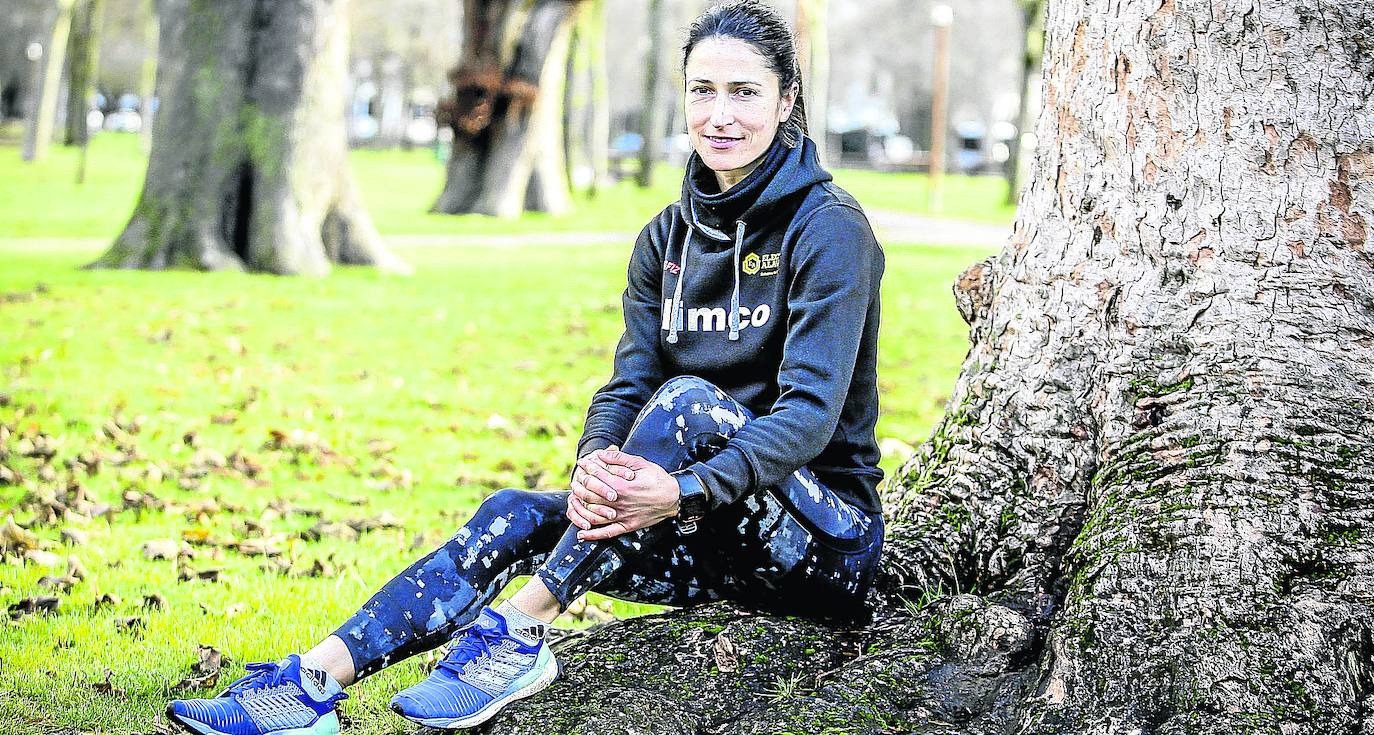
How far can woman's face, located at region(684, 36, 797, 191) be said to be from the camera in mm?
3381

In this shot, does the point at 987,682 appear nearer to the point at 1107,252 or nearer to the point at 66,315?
the point at 1107,252

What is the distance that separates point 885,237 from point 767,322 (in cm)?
1696

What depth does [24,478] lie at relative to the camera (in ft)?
20.0

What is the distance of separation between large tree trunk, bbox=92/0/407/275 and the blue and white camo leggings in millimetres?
10297

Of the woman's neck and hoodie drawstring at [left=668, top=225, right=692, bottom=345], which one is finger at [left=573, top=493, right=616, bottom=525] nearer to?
hoodie drawstring at [left=668, top=225, right=692, bottom=345]

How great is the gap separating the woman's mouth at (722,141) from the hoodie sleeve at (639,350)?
32 cm

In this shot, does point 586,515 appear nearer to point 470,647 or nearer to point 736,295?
point 470,647

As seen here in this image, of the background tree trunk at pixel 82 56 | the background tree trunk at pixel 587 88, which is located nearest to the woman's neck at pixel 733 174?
the background tree trunk at pixel 587 88

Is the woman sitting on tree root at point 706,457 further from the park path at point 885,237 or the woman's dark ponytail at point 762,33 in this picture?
the park path at point 885,237

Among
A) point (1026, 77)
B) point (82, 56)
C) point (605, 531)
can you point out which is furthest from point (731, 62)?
point (82, 56)

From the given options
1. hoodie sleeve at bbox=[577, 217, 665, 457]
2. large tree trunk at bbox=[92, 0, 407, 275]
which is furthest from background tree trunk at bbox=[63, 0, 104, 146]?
hoodie sleeve at bbox=[577, 217, 665, 457]

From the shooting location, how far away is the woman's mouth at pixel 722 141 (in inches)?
134

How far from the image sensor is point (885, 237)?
1997 cm

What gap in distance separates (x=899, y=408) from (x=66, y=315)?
6.46 meters
